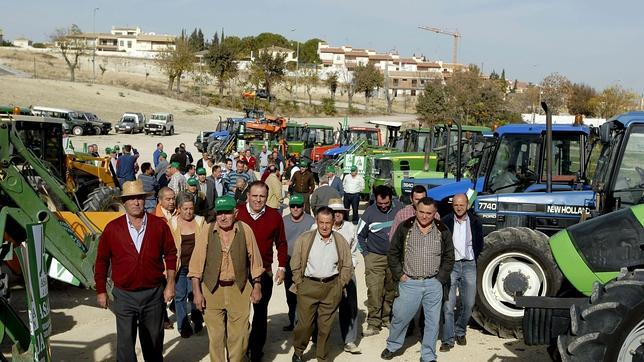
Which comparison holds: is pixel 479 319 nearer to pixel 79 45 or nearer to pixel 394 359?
pixel 394 359

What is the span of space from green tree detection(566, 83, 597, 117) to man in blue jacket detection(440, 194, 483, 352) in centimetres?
4494

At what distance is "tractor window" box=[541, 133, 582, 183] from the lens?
34.7 ft

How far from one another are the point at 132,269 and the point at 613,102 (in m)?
48.1

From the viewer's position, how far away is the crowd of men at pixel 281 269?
614 centimetres

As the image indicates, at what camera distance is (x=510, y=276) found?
8273 millimetres

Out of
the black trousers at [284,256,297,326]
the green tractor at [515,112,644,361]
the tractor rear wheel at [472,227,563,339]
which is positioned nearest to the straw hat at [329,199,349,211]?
the black trousers at [284,256,297,326]

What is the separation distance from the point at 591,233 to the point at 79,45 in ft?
237

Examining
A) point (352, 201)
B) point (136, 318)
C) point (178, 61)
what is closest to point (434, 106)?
point (352, 201)

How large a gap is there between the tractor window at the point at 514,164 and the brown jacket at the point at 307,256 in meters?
3.70

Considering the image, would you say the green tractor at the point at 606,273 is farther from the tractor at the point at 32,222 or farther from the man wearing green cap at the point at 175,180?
the man wearing green cap at the point at 175,180

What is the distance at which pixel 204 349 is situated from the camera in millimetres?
7699

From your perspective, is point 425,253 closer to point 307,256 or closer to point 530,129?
point 307,256

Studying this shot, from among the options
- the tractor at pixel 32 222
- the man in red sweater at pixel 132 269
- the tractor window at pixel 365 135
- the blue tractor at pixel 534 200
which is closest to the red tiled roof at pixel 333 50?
the tractor window at pixel 365 135

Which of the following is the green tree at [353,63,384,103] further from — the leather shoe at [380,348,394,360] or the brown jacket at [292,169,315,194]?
the leather shoe at [380,348,394,360]
